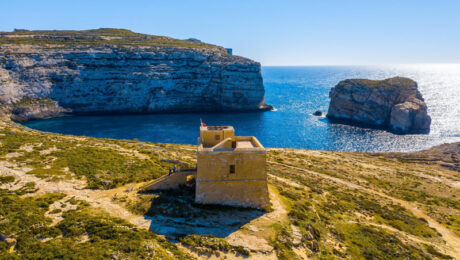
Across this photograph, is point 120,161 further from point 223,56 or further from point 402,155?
point 223,56

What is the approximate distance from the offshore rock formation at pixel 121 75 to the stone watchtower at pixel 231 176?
104 meters

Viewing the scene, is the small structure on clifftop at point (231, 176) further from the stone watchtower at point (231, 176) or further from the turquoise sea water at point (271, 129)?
the turquoise sea water at point (271, 129)

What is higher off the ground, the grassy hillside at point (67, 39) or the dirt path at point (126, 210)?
the grassy hillside at point (67, 39)

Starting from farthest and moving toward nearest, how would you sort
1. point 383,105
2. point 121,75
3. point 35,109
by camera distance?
1. point 121,75
2. point 383,105
3. point 35,109

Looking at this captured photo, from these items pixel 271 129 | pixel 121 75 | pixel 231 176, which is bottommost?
pixel 271 129

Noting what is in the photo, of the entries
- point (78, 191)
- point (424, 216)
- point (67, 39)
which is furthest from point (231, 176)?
point (67, 39)

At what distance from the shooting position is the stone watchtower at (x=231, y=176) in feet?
77.3

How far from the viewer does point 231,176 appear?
24.0m

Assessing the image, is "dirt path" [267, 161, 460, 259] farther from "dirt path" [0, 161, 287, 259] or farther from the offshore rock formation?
the offshore rock formation

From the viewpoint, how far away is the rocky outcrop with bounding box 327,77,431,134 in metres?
98.6

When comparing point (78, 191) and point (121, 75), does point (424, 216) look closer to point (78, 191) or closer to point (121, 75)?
point (78, 191)

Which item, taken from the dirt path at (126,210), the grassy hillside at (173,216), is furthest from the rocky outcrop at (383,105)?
the dirt path at (126,210)

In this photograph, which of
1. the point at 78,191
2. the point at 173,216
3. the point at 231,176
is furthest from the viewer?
the point at 78,191

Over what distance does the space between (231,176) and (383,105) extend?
108 metres
